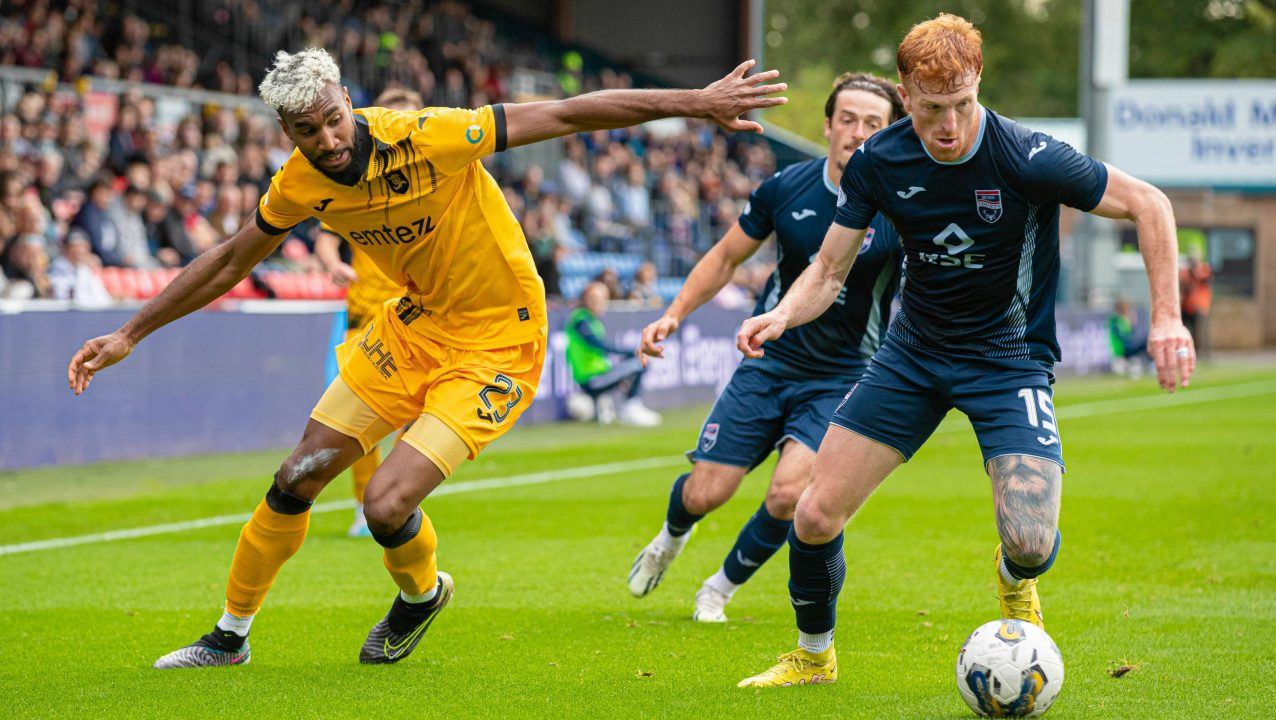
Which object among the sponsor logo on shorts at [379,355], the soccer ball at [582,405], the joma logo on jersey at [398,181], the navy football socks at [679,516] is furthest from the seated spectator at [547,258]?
the joma logo on jersey at [398,181]

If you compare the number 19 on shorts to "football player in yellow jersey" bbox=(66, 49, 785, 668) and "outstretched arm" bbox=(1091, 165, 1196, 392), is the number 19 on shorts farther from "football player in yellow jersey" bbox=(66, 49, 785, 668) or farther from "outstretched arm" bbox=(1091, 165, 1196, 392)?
"football player in yellow jersey" bbox=(66, 49, 785, 668)

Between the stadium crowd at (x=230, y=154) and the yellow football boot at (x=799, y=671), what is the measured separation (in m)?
9.64

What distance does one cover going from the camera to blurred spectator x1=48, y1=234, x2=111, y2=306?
43.7ft

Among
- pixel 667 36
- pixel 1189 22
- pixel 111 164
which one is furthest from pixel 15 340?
pixel 1189 22

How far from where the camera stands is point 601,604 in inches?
286

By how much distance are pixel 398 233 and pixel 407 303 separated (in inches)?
16.1

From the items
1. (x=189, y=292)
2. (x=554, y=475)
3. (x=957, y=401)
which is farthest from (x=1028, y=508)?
(x=554, y=475)

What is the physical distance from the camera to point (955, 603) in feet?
23.6

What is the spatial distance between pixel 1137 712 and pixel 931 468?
339 inches

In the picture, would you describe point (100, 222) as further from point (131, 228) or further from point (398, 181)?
point (398, 181)

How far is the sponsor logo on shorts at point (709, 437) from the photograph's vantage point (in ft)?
22.2

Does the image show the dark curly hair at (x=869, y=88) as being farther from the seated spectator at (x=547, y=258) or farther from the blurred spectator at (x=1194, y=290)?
the blurred spectator at (x=1194, y=290)

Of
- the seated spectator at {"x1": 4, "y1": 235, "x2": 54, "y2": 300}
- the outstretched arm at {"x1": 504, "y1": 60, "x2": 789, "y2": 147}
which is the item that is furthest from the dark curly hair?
the seated spectator at {"x1": 4, "y1": 235, "x2": 54, "y2": 300}

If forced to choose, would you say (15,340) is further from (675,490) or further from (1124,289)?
(1124,289)
